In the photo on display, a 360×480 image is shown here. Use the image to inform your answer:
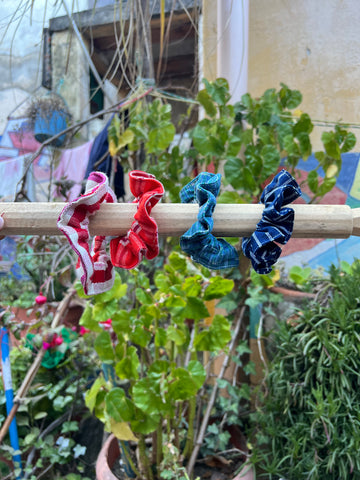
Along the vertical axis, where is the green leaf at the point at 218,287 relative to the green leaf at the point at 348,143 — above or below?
below

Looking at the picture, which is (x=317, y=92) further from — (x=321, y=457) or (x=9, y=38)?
(x=321, y=457)

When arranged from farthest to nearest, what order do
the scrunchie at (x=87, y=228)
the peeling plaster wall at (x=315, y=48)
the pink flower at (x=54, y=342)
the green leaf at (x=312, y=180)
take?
1. the pink flower at (x=54, y=342)
2. the green leaf at (x=312, y=180)
3. the peeling plaster wall at (x=315, y=48)
4. the scrunchie at (x=87, y=228)

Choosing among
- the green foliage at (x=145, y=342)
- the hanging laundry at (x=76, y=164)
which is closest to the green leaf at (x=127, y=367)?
the green foliage at (x=145, y=342)

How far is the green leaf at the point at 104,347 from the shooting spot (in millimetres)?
809

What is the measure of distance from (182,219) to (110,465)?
849mm

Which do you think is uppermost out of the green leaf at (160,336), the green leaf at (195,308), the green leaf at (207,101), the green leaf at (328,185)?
the green leaf at (207,101)

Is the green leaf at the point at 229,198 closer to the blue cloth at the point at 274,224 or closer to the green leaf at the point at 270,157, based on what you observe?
the green leaf at the point at 270,157

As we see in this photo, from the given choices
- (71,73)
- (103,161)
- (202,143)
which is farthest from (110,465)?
(103,161)

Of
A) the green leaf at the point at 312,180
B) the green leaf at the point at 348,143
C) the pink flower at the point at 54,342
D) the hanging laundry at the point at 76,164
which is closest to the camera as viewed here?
the green leaf at the point at 348,143

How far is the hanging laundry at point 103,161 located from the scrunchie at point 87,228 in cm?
108

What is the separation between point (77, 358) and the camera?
1.24 m

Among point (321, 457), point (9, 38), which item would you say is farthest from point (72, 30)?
point (321, 457)

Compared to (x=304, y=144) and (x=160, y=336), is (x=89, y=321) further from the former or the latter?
(x=304, y=144)

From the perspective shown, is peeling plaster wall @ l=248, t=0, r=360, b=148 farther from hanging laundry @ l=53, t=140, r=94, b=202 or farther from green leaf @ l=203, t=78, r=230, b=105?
hanging laundry @ l=53, t=140, r=94, b=202
